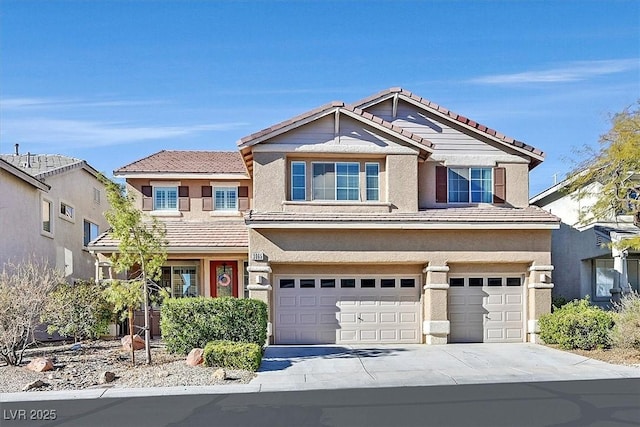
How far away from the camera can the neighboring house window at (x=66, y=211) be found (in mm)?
23797

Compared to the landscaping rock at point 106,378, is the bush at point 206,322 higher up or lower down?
higher up

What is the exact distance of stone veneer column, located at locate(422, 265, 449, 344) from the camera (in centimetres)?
1775

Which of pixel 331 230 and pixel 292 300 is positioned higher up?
pixel 331 230

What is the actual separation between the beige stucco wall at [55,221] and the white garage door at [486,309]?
46.1 feet

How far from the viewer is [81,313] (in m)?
17.3

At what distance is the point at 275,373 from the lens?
1317 centimetres

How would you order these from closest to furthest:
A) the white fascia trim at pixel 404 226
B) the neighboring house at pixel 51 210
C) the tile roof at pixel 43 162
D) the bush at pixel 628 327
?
the bush at pixel 628 327
the white fascia trim at pixel 404 226
the neighboring house at pixel 51 210
the tile roof at pixel 43 162

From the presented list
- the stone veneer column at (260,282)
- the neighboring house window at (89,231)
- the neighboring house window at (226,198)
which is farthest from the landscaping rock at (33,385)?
the neighboring house window at (89,231)

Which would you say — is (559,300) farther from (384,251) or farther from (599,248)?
(384,251)

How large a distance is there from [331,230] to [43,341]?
9.89 metres

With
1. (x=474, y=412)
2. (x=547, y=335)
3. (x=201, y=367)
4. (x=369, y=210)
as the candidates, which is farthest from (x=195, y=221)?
(x=474, y=412)

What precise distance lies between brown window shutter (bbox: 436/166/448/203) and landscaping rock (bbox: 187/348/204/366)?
924cm

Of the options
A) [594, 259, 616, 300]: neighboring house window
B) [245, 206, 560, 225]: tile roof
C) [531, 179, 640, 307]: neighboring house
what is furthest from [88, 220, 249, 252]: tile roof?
[594, 259, 616, 300]: neighboring house window

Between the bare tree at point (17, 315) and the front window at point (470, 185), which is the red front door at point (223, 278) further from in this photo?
the front window at point (470, 185)
